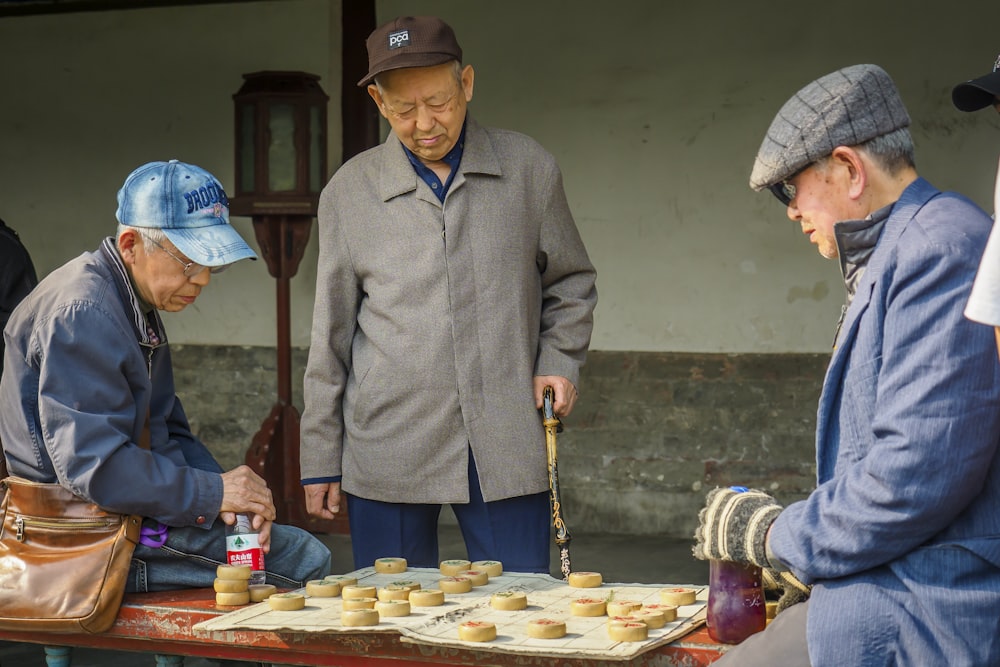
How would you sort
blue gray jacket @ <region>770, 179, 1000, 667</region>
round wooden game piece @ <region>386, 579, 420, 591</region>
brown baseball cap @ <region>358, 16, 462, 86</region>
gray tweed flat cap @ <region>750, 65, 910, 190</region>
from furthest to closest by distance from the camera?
brown baseball cap @ <region>358, 16, 462, 86</region>
round wooden game piece @ <region>386, 579, 420, 591</region>
gray tweed flat cap @ <region>750, 65, 910, 190</region>
blue gray jacket @ <region>770, 179, 1000, 667</region>

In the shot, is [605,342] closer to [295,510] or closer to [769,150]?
[295,510]

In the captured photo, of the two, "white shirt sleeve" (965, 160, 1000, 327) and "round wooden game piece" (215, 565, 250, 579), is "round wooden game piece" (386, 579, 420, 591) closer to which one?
"round wooden game piece" (215, 565, 250, 579)

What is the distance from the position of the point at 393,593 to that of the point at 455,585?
0.50 feet

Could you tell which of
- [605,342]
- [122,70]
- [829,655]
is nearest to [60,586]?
[829,655]

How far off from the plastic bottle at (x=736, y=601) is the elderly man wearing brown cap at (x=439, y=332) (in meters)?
0.88

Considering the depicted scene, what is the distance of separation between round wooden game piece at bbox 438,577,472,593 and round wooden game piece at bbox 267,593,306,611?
28 centimetres

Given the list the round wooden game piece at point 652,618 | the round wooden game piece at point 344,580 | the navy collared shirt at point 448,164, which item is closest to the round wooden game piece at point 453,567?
the round wooden game piece at point 344,580

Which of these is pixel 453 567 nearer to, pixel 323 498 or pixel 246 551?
pixel 246 551

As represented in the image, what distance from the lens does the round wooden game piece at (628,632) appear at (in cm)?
215

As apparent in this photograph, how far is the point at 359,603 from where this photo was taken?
2.38m

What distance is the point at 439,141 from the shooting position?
300cm

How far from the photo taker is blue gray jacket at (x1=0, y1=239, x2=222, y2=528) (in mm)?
2543

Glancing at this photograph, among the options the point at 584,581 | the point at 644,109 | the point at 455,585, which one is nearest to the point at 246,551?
the point at 455,585

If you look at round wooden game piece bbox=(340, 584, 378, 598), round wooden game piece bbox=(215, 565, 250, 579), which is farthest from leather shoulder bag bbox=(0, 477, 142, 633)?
round wooden game piece bbox=(340, 584, 378, 598)
